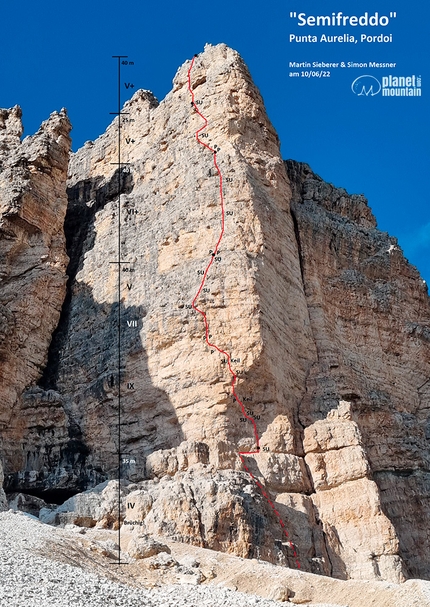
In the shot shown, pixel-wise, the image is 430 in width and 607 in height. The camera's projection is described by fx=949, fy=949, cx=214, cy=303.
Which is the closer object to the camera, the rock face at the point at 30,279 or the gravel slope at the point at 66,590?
the gravel slope at the point at 66,590

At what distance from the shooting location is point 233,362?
33.1 metres

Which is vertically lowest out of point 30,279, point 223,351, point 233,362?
point 233,362

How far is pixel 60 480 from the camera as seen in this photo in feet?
Result: 107

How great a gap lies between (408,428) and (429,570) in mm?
5917

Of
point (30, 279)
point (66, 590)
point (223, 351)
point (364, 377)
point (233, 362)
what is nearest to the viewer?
point (66, 590)

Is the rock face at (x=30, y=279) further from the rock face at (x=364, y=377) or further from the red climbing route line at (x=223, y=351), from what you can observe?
the rock face at (x=364, y=377)

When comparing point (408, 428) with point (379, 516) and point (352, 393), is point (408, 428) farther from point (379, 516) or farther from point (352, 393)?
point (379, 516)

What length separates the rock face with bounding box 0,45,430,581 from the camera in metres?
30.2

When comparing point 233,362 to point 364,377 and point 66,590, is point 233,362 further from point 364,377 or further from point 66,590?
point 66,590

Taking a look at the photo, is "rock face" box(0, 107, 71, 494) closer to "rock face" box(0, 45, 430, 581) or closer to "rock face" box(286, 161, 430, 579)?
"rock face" box(0, 45, 430, 581)

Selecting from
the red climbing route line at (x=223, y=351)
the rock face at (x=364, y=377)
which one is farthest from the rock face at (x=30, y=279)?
the rock face at (x=364, y=377)

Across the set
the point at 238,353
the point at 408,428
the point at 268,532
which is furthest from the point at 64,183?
the point at 268,532

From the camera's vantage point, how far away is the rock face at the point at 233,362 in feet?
99.1

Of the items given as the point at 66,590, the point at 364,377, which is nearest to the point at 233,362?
the point at 364,377
